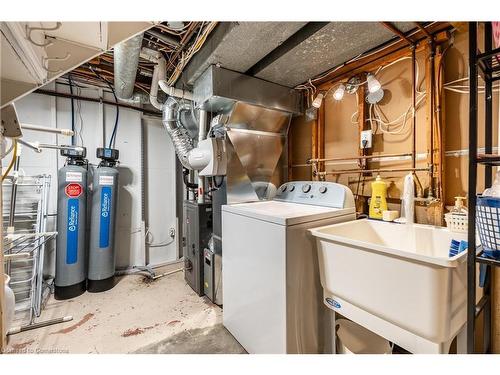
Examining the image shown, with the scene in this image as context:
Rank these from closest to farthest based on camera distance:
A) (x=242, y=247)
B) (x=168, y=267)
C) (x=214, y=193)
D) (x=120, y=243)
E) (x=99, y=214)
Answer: (x=242, y=247)
(x=214, y=193)
(x=99, y=214)
(x=120, y=243)
(x=168, y=267)

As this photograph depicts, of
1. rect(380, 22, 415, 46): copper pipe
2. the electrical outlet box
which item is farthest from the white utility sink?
rect(380, 22, 415, 46): copper pipe

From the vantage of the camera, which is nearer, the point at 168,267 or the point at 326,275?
the point at 326,275

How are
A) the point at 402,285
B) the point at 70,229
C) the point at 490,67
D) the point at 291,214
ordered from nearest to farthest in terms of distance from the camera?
the point at 402,285, the point at 490,67, the point at 291,214, the point at 70,229

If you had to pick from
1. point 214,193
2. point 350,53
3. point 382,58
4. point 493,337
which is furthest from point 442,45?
point 214,193

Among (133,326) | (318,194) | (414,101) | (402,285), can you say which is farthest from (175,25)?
(133,326)

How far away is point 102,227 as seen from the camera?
2398 mm

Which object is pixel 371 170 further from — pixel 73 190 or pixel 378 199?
pixel 73 190

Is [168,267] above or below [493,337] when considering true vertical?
below

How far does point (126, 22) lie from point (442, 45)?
1735mm

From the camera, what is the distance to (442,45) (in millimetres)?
1314

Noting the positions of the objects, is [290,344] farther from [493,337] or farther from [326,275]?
[493,337]

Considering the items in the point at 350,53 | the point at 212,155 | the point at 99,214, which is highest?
the point at 350,53

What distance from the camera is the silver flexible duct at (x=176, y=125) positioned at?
2383mm

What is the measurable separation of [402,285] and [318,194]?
0.85 m
